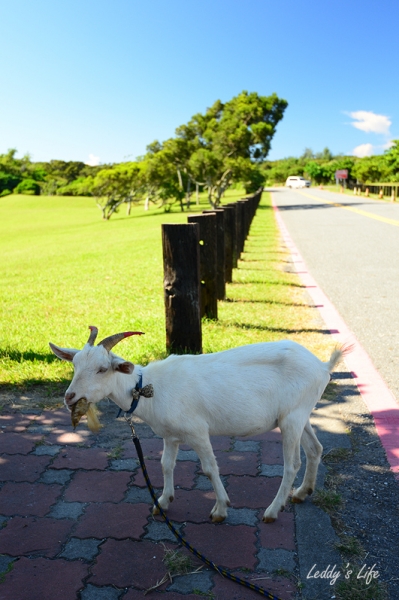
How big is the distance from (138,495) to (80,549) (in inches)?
23.2

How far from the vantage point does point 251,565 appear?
2.69 metres

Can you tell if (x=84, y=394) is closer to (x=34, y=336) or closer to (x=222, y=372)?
(x=222, y=372)

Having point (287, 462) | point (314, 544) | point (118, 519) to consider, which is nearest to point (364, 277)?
point (287, 462)

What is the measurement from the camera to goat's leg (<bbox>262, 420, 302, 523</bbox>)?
3.00 meters

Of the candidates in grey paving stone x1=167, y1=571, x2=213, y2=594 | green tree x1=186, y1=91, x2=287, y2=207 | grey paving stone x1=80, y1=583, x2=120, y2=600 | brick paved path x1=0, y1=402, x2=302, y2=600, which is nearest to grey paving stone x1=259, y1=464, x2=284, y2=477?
brick paved path x1=0, y1=402, x2=302, y2=600

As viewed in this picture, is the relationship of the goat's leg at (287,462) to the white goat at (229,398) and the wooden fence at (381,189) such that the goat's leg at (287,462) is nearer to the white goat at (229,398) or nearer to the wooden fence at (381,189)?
the white goat at (229,398)

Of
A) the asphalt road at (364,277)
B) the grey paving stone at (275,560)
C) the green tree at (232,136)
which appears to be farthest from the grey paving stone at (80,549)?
the green tree at (232,136)

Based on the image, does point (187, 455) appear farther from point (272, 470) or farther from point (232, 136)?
point (232, 136)

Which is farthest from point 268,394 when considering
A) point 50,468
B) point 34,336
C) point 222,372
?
point 34,336

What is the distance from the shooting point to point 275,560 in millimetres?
2721

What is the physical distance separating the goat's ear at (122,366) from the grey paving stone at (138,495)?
3.22ft

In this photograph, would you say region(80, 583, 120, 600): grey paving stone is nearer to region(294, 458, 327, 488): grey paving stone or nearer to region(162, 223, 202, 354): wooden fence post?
region(294, 458, 327, 488): grey paving stone

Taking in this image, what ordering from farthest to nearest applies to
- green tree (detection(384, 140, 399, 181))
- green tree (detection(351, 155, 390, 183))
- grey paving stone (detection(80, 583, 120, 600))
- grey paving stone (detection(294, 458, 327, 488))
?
1. green tree (detection(351, 155, 390, 183))
2. green tree (detection(384, 140, 399, 181))
3. grey paving stone (detection(294, 458, 327, 488))
4. grey paving stone (detection(80, 583, 120, 600))

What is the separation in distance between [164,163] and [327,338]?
1363 inches
